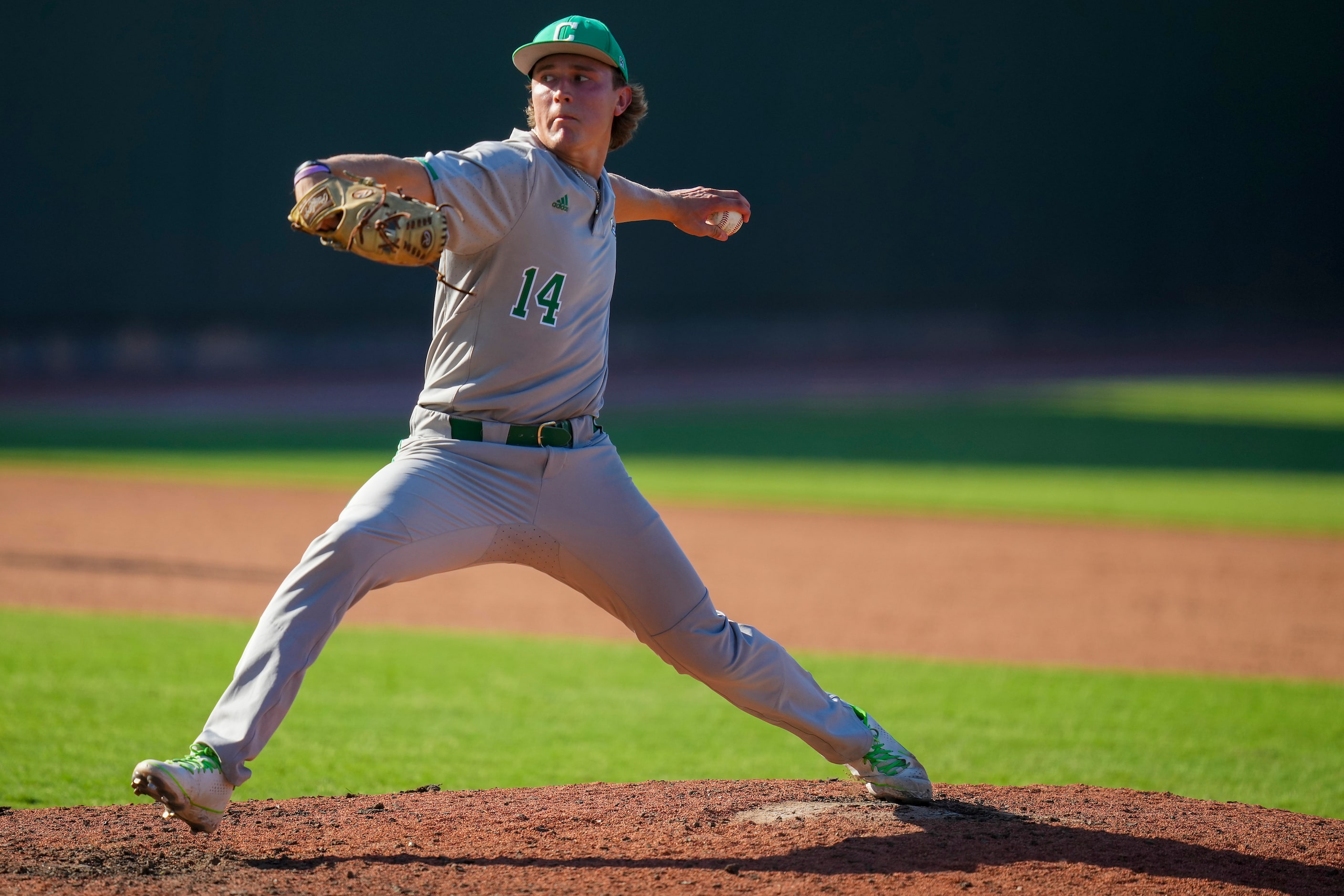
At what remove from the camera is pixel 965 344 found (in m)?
27.6

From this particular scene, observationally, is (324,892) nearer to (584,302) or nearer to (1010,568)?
(584,302)

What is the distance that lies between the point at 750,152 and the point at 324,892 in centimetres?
2515

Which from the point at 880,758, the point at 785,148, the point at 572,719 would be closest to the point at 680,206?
the point at 880,758

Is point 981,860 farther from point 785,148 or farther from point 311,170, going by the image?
point 785,148

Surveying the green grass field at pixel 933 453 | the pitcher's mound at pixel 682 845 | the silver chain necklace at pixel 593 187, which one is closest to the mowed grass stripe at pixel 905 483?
the green grass field at pixel 933 453

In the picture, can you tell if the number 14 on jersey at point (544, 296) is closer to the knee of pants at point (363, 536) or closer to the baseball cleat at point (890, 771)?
the knee of pants at point (363, 536)

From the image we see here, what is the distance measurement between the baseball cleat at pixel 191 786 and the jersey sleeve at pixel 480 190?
48.5 inches

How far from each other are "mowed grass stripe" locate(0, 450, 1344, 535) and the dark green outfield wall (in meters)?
10.5

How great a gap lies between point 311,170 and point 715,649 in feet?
5.06

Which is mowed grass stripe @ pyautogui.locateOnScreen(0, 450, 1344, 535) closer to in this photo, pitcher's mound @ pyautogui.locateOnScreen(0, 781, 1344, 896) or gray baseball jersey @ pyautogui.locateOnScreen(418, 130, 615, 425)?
pitcher's mound @ pyautogui.locateOnScreen(0, 781, 1344, 896)

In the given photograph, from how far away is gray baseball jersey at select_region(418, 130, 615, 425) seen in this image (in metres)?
2.78

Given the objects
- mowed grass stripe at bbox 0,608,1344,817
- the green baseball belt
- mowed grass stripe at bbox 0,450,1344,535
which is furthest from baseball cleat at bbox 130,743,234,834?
mowed grass stripe at bbox 0,450,1344,535

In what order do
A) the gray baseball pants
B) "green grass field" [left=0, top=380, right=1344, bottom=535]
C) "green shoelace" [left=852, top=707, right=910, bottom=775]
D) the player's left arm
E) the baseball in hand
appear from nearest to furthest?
the gray baseball pants < "green shoelace" [left=852, top=707, right=910, bottom=775] < the player's left arm < the baseball in hand < "green grass field" [left=0, top=380, right=1344, bottom=535]

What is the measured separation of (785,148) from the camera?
87.5ft
